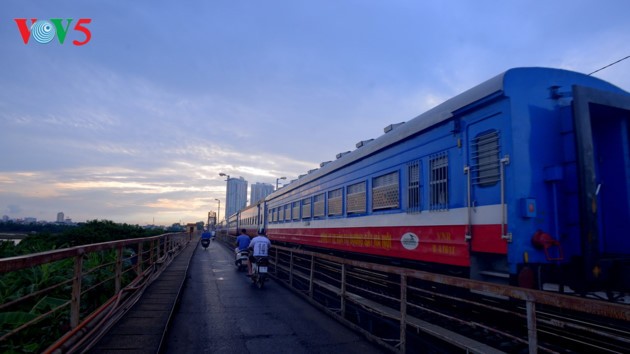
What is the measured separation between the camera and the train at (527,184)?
4867 millimetres

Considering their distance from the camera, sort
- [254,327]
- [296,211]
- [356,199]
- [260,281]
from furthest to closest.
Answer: [296,211], [260,281], [356,199], [254,327]

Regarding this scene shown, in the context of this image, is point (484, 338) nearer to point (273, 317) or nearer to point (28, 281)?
point (273, 317)

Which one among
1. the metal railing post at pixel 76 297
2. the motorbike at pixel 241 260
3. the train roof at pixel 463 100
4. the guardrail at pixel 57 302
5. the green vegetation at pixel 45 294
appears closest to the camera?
the guardrail at pixel 57 302

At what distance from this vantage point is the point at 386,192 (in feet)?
26.1

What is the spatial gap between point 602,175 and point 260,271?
7.69 meters

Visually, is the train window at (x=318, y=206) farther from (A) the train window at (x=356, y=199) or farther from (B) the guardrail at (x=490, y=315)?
(B) the guardrail at (x=490, y=315)

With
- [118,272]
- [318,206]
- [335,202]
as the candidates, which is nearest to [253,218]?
[318,206]

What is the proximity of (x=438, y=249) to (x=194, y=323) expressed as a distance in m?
4.12

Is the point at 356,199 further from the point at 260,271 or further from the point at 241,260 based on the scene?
the point at 241,260

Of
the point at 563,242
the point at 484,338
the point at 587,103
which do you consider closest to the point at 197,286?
the point at 484,338

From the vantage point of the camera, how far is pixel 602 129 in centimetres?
569

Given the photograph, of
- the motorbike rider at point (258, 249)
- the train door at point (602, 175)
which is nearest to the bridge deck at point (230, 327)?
the motorbike rider at point (258, 249)

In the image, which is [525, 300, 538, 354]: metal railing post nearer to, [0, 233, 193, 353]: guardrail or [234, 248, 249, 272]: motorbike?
[0, 233, 193, 353]: guardrail

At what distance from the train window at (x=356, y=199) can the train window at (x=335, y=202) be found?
0.49 m
